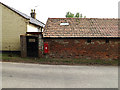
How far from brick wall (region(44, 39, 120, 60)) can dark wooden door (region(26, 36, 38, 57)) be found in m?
1.34

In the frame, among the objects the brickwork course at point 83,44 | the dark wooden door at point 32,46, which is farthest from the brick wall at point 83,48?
the dark wooden door at point 32,46

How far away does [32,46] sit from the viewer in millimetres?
12641

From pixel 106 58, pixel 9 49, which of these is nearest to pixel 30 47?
pixel 9 49

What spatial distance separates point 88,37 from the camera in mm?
11922

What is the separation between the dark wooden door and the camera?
12.6m

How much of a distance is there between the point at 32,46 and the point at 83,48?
5.83m

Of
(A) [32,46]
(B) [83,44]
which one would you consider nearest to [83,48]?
(B) [83,44]

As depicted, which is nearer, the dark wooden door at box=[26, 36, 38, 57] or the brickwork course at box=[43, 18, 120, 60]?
the brickwork course at box=[43, 18, 120, 60]

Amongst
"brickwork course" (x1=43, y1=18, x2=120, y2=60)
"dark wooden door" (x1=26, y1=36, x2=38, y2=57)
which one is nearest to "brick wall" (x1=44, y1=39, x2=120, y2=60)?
"brickwork course" (x1=43, y1=18, x2=120, y2=60)

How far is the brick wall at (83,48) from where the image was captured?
39.5 ft

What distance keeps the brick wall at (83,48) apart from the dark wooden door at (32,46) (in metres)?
1.34

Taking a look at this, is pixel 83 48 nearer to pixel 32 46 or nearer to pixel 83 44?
pixel 83 44

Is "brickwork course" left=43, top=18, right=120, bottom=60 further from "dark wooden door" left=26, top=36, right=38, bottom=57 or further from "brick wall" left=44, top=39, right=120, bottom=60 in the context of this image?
"dark wooden door" left=26, top=36, right=38, bottom=57

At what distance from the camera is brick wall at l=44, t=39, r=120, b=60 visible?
1205 centimetres
